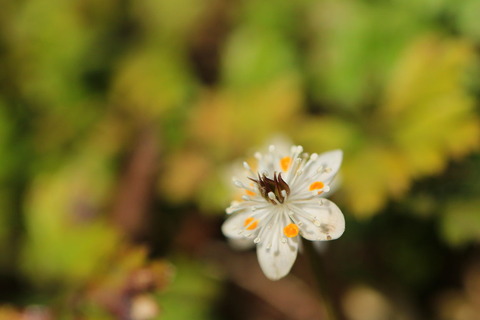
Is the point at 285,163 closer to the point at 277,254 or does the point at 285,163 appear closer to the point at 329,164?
the point at 329,164

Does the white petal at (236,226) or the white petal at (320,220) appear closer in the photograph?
the white petal at (320,220)

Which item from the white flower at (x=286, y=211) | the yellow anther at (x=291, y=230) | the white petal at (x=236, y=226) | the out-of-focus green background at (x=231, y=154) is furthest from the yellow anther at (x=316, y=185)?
the out-of-focus green background at (x=231, y=154)

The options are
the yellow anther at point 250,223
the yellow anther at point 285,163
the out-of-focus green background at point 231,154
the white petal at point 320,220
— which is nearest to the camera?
the white petal at point 320,220

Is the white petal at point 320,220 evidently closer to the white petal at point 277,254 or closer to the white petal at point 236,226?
the white petal at point 277,254

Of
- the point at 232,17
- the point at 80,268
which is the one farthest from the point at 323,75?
the point at 80,268

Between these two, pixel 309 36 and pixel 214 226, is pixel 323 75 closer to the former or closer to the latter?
pixel 309 36

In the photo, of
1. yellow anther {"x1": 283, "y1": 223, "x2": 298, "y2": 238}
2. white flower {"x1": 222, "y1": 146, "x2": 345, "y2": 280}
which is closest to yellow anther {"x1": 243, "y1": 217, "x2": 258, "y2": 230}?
white flower {"x1": 222, "y1": 146, "x2": 345, "y2": 280}

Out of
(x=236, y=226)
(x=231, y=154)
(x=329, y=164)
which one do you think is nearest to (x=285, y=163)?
(x=329, y=164)
